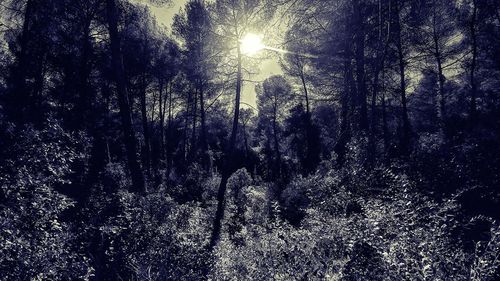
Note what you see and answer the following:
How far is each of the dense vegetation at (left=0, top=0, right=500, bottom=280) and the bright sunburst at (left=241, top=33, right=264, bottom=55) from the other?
173 mm

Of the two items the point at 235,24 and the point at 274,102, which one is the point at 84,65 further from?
the point at 274,102

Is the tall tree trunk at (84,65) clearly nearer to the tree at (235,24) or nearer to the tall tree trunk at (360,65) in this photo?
the tree at (235,24)

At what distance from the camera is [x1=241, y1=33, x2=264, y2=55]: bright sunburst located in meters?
13.2

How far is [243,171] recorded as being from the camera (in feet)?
54.5

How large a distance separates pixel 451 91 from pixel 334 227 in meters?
23.4

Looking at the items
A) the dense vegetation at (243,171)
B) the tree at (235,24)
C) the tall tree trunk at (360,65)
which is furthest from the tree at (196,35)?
the tall tree trunk at (360,65)

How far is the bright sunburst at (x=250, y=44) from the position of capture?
43.4ft

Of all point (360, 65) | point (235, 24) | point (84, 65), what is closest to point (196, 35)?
point (235, 24)

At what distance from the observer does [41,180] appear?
14.8ft

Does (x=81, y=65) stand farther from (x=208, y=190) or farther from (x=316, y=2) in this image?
(x=316, y=2)

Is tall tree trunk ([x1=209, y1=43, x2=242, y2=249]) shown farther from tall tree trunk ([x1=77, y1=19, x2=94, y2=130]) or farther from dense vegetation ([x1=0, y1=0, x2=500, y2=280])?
tall tree trunk ([x1=77, y1=19, x2=94, y2=130])

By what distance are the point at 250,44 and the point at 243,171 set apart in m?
5.82

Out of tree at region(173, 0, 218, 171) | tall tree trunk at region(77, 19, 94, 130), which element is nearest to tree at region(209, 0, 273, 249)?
tree at region(173, 0, 218, 171)

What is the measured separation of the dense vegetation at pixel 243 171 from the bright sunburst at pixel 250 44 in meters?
0.17
